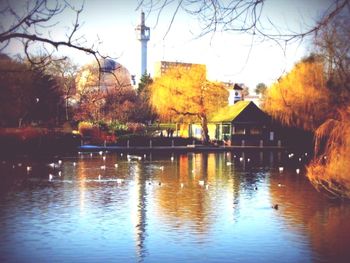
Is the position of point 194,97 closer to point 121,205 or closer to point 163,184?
point 163,184

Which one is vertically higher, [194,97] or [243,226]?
[194,97]

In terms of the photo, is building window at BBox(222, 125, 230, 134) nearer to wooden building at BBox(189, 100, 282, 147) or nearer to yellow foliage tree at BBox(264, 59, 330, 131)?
wooden building at BBox(189, 100, 282, 147)

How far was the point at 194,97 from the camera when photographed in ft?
188

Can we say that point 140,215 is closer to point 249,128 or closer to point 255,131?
point 249,128

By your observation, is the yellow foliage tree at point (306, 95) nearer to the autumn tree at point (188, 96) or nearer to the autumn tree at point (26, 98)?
the autumn tree at point (188, 96)

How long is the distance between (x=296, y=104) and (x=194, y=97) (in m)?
14.0

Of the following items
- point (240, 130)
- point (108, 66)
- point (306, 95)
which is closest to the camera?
point (108, 66)

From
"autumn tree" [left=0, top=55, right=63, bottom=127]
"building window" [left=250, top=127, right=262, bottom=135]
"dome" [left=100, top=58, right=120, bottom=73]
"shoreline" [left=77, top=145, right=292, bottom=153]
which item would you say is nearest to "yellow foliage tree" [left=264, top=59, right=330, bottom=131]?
"shoreline" [left=77, top=145, right=292, bottom=153]

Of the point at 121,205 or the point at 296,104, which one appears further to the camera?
the point at 296,104

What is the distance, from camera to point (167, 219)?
16281 mm

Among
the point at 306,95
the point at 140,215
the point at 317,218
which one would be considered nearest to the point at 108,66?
the point at 140,215

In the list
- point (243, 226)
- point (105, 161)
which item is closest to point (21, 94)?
point (105, 161)

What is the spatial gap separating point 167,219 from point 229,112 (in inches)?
1915

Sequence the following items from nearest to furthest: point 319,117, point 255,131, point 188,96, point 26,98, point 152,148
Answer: point 319,117 → point 26,98 → point 152,148 → point 188,96 → point 255,131
